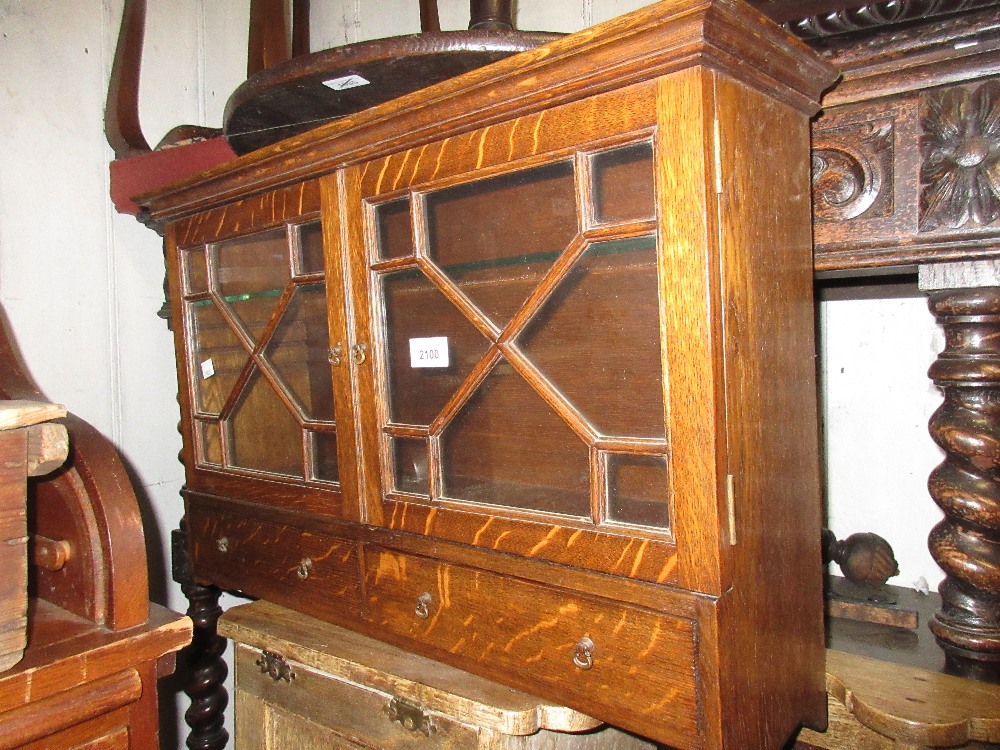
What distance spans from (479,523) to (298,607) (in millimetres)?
344

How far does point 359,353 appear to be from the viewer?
0.79m

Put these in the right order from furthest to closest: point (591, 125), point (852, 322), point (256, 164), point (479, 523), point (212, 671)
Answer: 1. point (212, 671)
2. point (852, 322)
3. point (256, 164)
4. point (479, 523)
5. point (591, 125)

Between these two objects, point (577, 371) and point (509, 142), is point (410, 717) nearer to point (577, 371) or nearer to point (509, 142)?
point (577, 371)

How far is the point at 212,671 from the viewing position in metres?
1.24

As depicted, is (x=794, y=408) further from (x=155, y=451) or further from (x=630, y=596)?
(x=155, y=451)

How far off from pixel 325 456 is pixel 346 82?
1.39 ft

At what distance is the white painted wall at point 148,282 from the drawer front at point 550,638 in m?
0.57

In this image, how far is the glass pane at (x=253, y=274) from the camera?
0.90 metres

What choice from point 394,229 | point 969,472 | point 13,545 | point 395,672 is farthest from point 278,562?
point 969,472

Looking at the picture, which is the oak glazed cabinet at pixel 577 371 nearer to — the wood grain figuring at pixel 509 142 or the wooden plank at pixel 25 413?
the wood grain figuring at pixel 509 142

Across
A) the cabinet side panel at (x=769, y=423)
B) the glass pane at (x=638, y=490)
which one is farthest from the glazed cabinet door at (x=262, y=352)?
the cabinet side panel at (x=769, y=423)

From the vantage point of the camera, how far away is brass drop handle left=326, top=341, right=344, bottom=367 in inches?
31.9

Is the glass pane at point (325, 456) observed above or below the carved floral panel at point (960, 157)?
below

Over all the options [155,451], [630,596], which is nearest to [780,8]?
[630,596]
